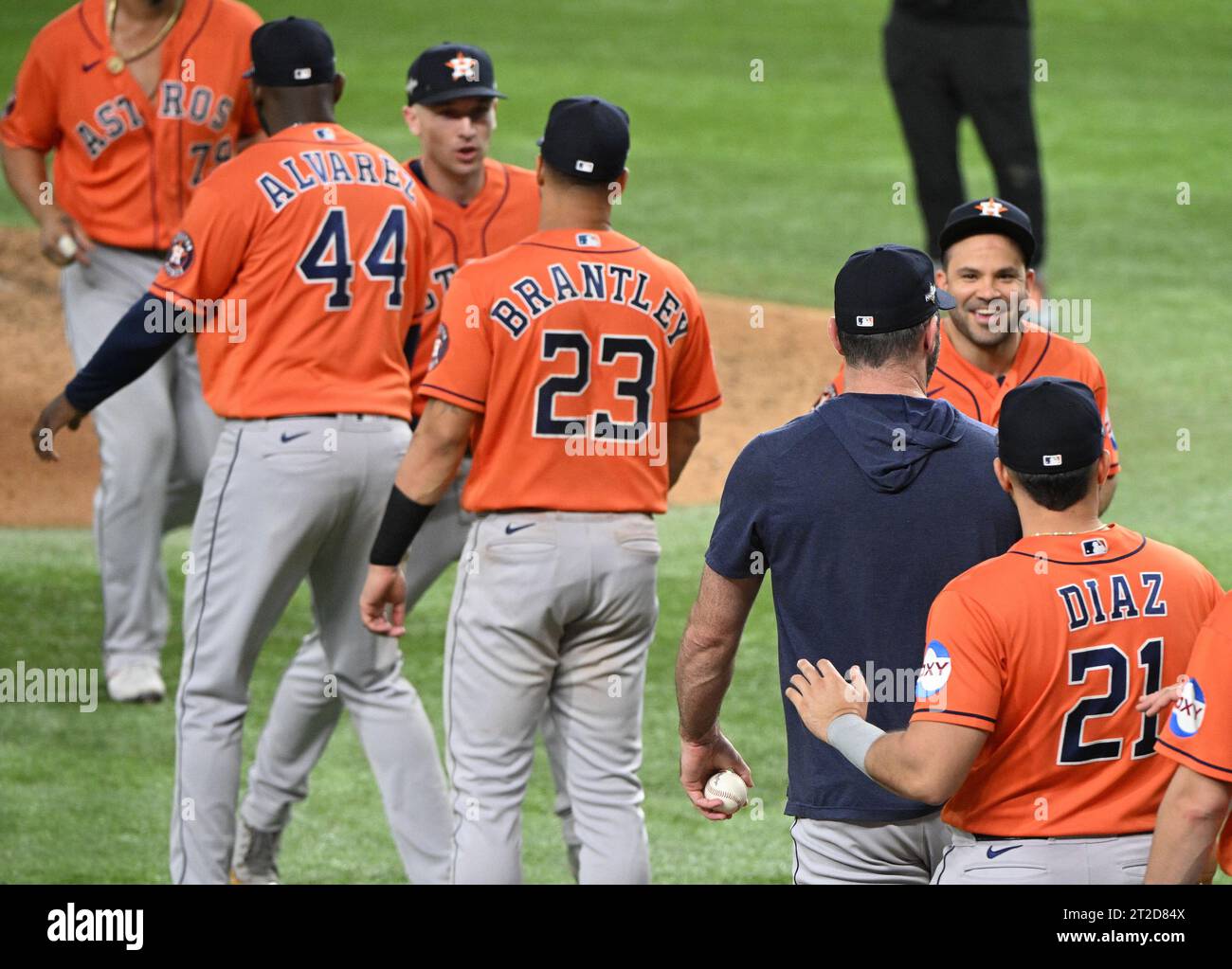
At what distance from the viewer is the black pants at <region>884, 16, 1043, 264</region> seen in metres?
10.2

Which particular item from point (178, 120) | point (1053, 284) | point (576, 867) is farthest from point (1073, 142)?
point (576, 867)

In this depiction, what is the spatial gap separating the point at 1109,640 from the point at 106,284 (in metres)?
4.08

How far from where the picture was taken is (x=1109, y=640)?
298 cm

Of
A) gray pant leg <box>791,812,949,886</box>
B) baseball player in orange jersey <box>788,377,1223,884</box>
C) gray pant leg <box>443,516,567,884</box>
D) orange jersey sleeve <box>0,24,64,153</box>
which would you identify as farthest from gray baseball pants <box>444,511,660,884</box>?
orange jersey sleeve <box>0,24,64,153</box>

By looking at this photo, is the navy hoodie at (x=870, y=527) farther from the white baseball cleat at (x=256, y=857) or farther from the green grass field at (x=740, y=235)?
the white baseball cleat at (x=256, y=857)

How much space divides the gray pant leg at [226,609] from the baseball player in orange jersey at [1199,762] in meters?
2.31

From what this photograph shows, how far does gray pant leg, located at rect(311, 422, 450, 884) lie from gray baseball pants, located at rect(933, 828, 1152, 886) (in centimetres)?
194

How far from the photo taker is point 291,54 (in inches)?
184

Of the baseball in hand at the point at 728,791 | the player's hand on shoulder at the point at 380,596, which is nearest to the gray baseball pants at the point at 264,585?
the player's hand on shoulder at the point at 380,596

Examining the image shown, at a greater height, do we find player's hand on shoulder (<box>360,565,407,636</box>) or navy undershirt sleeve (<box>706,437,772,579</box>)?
navy undershirt sleeve (<box>706,437,772,579</box>)

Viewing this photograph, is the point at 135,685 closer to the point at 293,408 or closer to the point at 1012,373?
the point at 293,408

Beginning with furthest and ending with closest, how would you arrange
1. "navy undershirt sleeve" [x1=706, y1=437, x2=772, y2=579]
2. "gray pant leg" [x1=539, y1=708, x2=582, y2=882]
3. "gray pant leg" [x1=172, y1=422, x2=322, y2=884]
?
"gray pant leg" [x1=539, y1=708, x2=582, y2=882]
"gray pant leg" [x1=172, y1=422, x2=322, y2=884]
"navy undershirt sleeve" [x1=706, y1=437, x2=772, y2=579]

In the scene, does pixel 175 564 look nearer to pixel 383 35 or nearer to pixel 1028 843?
pixel 1028 843

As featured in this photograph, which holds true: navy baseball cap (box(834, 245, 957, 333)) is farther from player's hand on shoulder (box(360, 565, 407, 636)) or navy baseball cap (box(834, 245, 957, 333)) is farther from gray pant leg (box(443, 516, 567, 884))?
player's hand on shoulder (box(360, 565, 407, 636))
